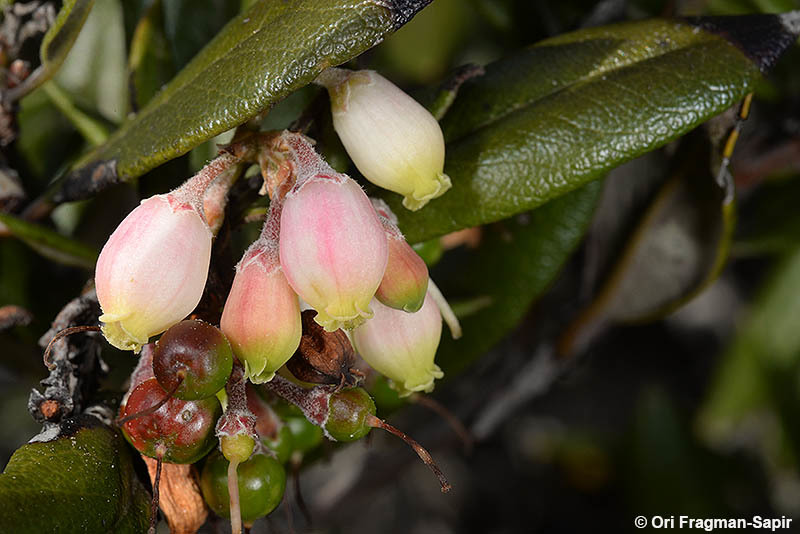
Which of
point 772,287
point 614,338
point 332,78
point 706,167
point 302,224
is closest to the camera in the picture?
point 302,224

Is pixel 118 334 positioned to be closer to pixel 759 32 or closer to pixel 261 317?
pixel 261 317

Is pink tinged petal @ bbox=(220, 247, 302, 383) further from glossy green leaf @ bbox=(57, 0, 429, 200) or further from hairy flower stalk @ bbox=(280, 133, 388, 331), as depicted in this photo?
glossy green leaf @ bbox=(57, 0, 429, 200)

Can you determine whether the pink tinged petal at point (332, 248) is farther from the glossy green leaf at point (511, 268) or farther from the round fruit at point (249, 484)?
the glossy green leaf at point (511, 268)

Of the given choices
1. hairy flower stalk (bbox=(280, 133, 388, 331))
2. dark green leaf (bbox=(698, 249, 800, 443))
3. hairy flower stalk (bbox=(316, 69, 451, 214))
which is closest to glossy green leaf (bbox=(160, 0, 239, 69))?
hairy flower stalk (bbox=(316, 69, 451, 214))

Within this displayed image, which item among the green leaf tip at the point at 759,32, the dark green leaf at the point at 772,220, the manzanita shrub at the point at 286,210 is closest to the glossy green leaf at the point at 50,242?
the manzanita shrub at the point at 286,210

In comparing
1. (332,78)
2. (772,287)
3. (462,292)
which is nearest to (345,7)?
(332,78)

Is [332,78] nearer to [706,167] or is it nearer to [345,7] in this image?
[345,7]
